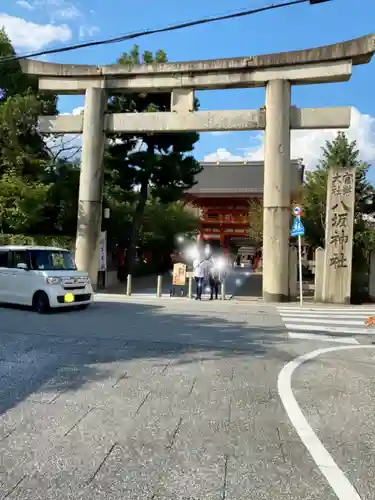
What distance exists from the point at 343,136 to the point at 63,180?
13.8 metres

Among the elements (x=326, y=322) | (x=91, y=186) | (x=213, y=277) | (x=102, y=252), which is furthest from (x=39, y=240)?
A: (x=326, y=322)

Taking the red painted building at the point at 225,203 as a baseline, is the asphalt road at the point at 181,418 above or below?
below

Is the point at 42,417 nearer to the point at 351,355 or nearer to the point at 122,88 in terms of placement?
the point at 351,355

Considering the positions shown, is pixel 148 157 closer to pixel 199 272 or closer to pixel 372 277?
pixel 199 272

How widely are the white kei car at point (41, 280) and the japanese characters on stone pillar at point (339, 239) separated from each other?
8.49 m

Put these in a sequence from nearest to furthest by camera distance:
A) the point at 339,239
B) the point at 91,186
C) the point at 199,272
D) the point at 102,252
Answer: the point at 339,239 < the point at 199,272 < the point at 91,186 < the point at 102,252

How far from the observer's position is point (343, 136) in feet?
73.2

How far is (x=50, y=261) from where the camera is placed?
11789mm

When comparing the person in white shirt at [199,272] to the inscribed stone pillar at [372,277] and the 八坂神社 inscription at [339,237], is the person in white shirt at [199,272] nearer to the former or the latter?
the 八坂神社 inscription at [339,237]

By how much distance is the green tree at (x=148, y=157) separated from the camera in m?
19.3

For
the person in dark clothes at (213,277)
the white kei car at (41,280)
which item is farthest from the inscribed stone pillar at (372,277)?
the white kei car at (41,280)

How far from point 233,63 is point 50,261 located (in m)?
10.1

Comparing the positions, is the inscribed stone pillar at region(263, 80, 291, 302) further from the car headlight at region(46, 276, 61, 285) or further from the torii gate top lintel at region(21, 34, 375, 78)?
the car headlight at region(46, 276, 61, 285)

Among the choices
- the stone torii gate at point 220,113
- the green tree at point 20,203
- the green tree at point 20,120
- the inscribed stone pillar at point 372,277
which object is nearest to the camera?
the stone torii gate at point 220,113
